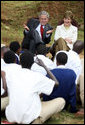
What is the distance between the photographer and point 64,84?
233 inches

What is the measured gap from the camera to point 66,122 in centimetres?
580

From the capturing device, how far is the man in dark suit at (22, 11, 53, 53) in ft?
27.5

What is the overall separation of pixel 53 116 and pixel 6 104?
0.80m

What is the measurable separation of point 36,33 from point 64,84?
107 inches

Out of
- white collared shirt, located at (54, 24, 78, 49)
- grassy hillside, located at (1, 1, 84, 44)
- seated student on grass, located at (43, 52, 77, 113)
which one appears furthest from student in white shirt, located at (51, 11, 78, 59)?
grassy hillside, located at (1, 1, 84, 44)

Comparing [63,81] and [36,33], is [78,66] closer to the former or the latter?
[63,81]

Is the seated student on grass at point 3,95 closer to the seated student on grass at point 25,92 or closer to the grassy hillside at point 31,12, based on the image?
the seated student on grass at point 25,92

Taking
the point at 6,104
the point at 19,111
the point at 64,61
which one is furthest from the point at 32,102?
the point at 64,61

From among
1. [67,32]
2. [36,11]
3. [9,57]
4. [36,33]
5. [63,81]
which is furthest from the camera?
[36,11]

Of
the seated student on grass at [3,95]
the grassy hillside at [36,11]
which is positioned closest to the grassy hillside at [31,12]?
the grassy hillside at [36,11]

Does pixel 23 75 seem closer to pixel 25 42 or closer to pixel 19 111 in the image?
pixel 19 111

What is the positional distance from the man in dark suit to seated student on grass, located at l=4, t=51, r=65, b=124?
3.07m

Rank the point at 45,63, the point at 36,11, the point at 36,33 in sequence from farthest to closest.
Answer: the point at 36,11 < the point at 36,33 < the point at 45,63

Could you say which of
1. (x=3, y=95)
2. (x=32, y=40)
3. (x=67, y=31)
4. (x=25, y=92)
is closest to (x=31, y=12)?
(x=67, y=31)
